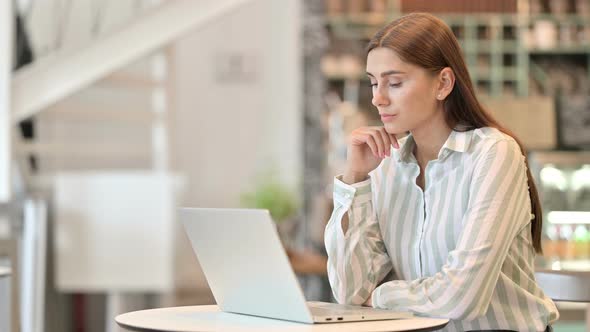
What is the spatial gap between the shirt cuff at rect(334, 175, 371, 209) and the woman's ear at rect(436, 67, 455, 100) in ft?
0.78

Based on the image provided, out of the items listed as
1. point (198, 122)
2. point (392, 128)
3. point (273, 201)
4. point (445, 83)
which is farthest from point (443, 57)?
point (198, 122)

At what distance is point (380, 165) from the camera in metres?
2.18

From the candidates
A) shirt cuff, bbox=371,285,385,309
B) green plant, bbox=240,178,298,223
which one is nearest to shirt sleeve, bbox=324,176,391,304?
shirt cuff, bbox=371,285,385,309

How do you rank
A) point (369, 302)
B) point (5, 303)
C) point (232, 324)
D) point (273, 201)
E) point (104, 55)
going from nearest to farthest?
1. point (232, 324)
2. point (369, 302)
3. point (5, 303)
4. point (104, 55)
5. point (273, 201)

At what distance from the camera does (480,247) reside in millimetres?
1820

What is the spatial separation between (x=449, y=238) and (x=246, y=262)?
1.44 feet

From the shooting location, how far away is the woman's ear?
78.5 inches

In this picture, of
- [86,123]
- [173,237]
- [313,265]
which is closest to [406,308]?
[313,265]

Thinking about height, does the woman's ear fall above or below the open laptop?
above

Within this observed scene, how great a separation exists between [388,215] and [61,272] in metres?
4.04

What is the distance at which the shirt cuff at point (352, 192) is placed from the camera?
2.10 metres

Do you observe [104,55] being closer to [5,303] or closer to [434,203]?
[5,303]

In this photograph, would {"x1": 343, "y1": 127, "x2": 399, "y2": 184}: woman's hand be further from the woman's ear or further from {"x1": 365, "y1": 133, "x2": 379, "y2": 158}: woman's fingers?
the woman's ear

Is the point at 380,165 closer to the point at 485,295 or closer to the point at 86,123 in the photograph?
the point at 485,295
